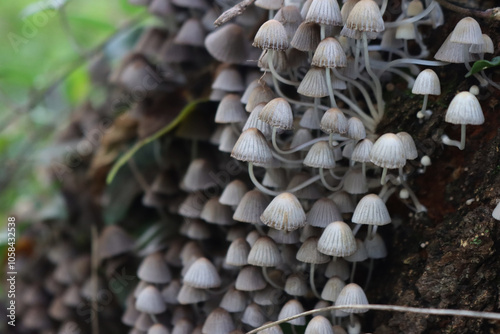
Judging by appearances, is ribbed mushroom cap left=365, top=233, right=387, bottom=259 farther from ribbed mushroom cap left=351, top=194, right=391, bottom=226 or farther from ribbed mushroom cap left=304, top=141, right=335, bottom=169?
ribbed mushroom cap left=304, top=141, right=335, bottom=169

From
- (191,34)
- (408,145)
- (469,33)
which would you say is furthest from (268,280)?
(191,34)

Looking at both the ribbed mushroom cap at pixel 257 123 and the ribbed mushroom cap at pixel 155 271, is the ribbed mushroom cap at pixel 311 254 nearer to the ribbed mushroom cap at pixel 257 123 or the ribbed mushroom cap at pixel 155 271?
the ribbed mushroom cap at pixel 257 123

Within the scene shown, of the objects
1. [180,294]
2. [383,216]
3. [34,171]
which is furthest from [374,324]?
[34,171]

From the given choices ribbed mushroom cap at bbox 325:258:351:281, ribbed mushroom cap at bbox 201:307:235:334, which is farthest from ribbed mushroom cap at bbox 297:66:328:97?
ribbed mushroom cap at bbox 201:307:235:334

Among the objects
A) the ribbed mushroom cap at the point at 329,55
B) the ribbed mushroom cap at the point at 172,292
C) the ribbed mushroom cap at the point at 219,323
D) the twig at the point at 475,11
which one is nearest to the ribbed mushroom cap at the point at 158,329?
the ribbed mushroom cap at the point at 172,292

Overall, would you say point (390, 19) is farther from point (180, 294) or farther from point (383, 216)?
point (180, 294)

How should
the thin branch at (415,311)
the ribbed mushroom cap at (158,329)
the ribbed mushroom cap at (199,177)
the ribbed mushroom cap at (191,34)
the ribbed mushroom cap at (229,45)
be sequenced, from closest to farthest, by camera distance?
1. the thin branch at (415,311)
2. the ribbed mushroom cap at (158,329)
3. the ribbed mushroom cap at (229,45)
4. the ribbed mushroom cap at (199,177)
5. the ribbed mushroom cap at (191,34)

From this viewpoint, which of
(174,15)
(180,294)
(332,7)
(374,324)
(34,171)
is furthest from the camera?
(34,171)
